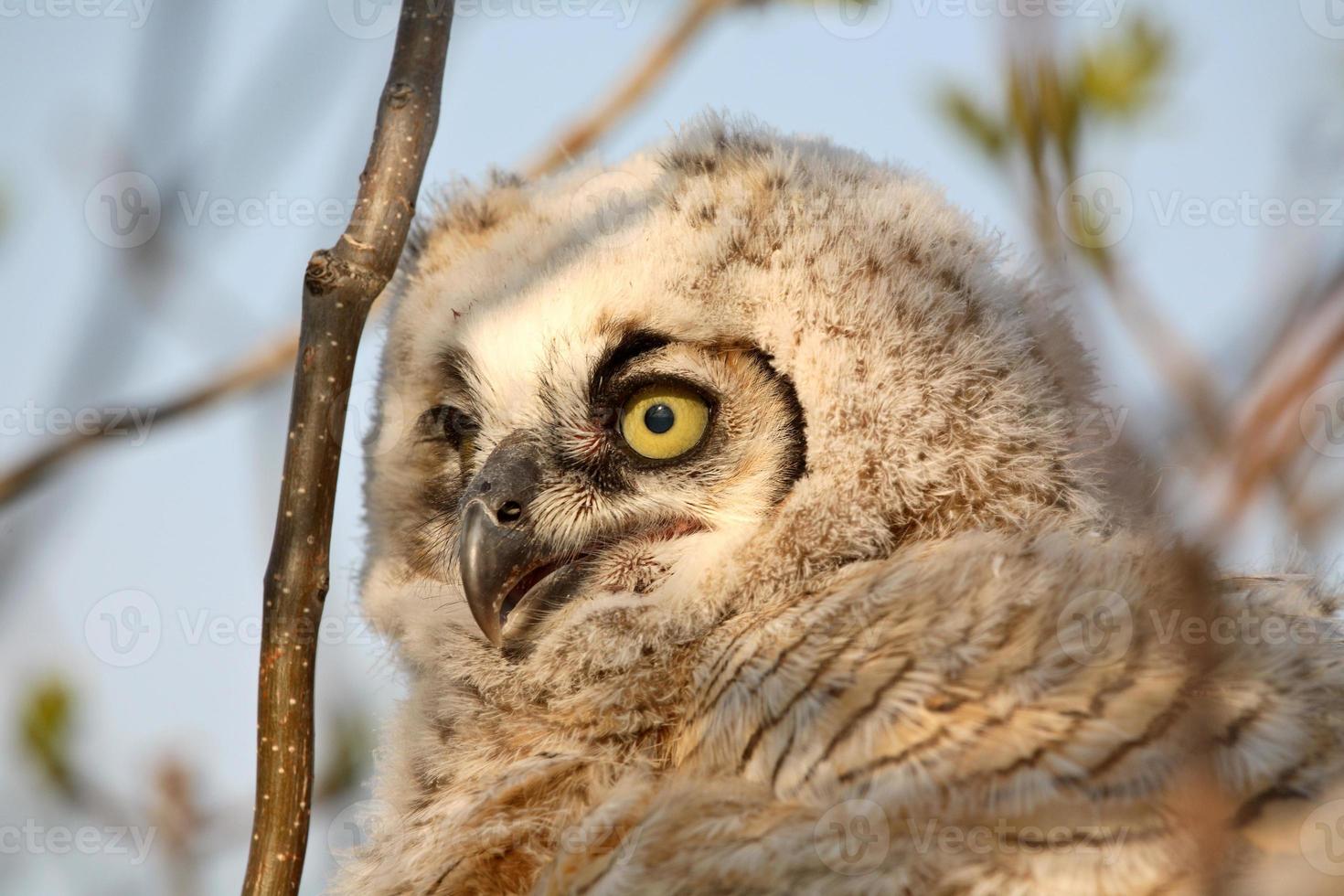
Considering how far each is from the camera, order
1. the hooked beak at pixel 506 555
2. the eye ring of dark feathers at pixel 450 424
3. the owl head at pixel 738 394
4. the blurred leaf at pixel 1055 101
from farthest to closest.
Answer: the eye ring of dark feathers at pixel 450 424
the hooked beak at pixel 506 555
the owl head at pixel 738 394
the blurred leaf at pixel 1055 101

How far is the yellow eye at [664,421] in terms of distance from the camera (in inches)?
102

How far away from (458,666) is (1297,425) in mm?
1909

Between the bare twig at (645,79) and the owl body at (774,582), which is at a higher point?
the bare twig at (645,79)

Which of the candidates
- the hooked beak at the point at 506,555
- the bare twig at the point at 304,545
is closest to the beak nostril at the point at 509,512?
the hooked beak at the point at 506,555

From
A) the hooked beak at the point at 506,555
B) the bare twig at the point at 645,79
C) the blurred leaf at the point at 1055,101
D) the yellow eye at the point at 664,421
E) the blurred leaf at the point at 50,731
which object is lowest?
the blurred leaf at the point at 50,731

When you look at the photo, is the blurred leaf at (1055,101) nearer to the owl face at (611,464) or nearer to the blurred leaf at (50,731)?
the owl face at (611,464)

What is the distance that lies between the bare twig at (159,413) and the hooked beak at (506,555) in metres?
0.78

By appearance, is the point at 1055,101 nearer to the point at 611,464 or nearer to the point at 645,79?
the point at 611,464

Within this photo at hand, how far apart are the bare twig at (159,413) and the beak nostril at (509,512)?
845mm

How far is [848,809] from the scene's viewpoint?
71.6 inches

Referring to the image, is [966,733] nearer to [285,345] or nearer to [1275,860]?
[1275,860]

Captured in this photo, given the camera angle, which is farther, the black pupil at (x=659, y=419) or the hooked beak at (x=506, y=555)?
the black pupil at (x=659, y=419)

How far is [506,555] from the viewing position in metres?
2.53

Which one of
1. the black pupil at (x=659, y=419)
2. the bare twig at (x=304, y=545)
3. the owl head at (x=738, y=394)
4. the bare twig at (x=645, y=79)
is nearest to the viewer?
the bare twig at (x=304, y=545)
